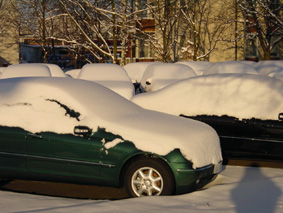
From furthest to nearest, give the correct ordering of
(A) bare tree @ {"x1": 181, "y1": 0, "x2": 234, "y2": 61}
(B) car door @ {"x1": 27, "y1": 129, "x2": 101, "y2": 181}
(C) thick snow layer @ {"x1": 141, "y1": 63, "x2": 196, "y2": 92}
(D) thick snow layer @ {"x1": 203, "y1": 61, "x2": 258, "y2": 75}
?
(A) bare tree @ {"x1": 181, "y1": 0, "x2": 234, "y2": 61} < (D) thick snow layer @ {"x1": 203, "y1": 61, "x2": 258, "y2": 75} < (C) thick snow layer @ {"x1": 141, "y1": 63, "x2": 196, "y2": 92} < (B) car door @ {"x1": 27, "y1": 129, "x2": 101, "y2": 181}

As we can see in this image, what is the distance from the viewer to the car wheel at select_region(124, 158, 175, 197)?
5336 millimetres

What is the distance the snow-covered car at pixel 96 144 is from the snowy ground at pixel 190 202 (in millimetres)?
262

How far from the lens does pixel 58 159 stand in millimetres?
5598

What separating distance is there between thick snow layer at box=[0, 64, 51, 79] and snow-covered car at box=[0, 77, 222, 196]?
7569mm

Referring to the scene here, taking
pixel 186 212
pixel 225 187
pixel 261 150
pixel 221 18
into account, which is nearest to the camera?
pixel 186 212

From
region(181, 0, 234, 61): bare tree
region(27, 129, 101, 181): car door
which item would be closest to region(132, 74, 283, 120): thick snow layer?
region(27, 129, 101, 181): car door

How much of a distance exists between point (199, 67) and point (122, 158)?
582 inches

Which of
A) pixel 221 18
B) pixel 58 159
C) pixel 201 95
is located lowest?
pixel 58 159

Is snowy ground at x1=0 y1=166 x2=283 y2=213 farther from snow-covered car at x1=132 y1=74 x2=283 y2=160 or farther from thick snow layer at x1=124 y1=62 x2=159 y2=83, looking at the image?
thick snow layer at x1=124 y1=62 x2=159 y2=83

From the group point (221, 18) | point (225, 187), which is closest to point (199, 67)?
point (225, 187)

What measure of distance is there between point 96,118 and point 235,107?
316cm

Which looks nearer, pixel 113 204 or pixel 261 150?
pixel 113 204

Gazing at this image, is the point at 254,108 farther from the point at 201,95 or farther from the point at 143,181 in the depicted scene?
the point at 143,181

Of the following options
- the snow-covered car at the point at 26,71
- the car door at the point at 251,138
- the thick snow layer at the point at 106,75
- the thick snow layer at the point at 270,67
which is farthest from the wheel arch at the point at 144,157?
the thick snow layer at the point at 270,67
